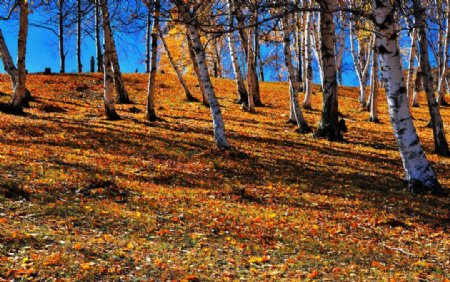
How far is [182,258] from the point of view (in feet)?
18.6

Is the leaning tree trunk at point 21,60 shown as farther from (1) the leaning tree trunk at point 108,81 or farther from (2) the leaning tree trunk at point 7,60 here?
(1) the leaning tree trunk at point 108,81

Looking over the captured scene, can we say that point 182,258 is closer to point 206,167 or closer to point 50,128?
point 206,167

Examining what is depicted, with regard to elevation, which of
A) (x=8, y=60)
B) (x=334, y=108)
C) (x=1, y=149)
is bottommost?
(x=1, y=149)

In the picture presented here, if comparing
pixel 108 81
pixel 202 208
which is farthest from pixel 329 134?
pixel 202 208

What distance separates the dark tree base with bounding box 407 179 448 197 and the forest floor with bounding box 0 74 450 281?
0.17 meters

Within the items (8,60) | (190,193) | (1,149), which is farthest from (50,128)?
(190,193)

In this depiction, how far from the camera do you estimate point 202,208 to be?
25.5ft

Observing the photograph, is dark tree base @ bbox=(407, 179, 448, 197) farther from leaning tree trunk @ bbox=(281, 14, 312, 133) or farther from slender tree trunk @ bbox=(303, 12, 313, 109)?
slender tree trunk @ bbox=(303, 12, 313, 109)

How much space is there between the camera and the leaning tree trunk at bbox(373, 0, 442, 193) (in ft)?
28.7

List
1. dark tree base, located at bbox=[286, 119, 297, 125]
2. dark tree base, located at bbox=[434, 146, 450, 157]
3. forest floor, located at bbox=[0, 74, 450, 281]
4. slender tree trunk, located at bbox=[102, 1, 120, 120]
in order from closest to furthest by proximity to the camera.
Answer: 1. forest floor, located at bbox=[0, 74, 450, 281]
2. dark tree base, located at bbox=[434, 146, 450, 157]
3. slender tree trunk, located at bbox=[102, 1, 120, 120]
4. dark tree base, located at bbox=[286, 119, 297, 125]

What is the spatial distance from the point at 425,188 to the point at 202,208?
16.6ft

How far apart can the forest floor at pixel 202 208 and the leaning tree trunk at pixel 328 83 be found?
623mm

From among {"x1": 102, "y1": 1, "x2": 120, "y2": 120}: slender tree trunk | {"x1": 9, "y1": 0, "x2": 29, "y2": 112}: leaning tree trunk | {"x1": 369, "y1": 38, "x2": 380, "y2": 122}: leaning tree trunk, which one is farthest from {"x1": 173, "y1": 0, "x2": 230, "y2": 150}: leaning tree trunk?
Result: {"x1": 369, "y1": 38, "x2": 380, "y2": 122}: leaning tree trunk

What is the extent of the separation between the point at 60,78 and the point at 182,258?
26.0 m
